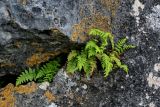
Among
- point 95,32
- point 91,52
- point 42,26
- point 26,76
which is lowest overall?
point 26,76

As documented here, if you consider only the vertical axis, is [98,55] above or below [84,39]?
below

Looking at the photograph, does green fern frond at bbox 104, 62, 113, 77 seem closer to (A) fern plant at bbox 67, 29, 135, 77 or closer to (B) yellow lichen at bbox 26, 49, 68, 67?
(A) fern plant at bbox 67, 29, 135, 77

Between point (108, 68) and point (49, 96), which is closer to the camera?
point (108, 68)

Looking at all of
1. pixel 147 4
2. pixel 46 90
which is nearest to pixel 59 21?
pixel 46 90

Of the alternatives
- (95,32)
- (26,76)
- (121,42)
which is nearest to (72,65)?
(95,32)

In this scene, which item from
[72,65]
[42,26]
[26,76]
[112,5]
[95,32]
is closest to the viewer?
[42,26]

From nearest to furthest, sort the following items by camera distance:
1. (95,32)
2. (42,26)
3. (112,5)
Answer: (42,26) < (95,32) < (112,5)

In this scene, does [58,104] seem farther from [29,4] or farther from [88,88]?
[29,4]

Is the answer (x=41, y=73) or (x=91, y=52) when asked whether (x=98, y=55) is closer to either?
(x=91, y=52)
